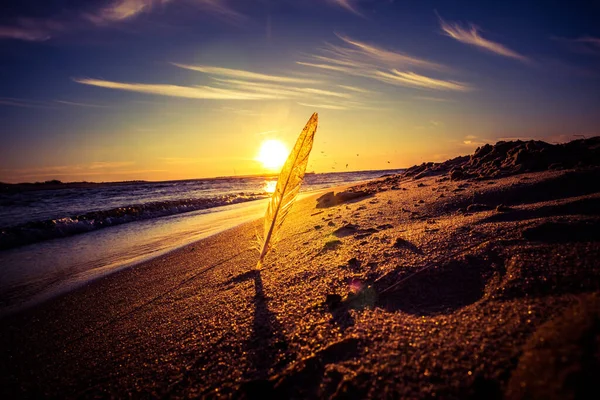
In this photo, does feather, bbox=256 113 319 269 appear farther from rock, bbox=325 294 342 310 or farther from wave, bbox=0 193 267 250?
wave, bbox=0 193 267 250

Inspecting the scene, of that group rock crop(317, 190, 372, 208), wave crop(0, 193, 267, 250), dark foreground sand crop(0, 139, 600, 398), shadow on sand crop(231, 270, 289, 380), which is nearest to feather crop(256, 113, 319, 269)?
dark foreground sand crop(0, 139, 600, 398)

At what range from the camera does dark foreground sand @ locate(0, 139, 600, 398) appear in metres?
1.10

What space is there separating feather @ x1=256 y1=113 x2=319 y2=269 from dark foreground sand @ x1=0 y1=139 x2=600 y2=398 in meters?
0.48

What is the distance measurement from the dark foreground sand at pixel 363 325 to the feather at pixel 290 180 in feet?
1.58

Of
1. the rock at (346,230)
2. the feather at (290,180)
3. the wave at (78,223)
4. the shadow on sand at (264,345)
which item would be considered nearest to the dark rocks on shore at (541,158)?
the rock at (346,230)

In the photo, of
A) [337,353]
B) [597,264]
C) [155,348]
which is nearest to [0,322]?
[155,348]

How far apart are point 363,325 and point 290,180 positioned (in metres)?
2.38

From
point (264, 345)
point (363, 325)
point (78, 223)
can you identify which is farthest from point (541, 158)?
point (78, 223)

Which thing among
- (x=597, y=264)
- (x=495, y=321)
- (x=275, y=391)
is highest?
(x=597, y=264)

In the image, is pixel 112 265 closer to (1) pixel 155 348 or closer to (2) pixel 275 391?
(1) pixel 155 348

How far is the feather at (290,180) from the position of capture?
3494 millimetres

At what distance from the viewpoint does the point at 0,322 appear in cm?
303

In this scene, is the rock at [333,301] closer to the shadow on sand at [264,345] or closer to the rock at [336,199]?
the shadow on sand at [264,345]

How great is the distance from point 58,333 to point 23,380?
2.55ft
